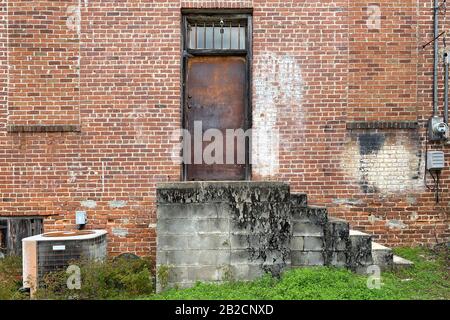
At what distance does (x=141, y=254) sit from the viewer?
679 cm

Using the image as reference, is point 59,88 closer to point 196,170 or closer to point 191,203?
point 196,170

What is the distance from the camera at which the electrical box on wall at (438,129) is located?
680 cm

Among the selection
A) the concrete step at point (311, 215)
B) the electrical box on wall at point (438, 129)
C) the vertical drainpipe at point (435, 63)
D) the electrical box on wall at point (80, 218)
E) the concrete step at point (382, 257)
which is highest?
the vertical drainpipe at point (435, 63)

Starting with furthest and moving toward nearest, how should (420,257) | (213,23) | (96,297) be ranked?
(213,23), (420,257), (96,297)

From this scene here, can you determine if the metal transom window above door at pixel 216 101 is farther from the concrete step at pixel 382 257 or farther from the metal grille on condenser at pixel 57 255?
the concrete step at pixel 382 257

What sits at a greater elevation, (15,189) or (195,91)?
(195,91)

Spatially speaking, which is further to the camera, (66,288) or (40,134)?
(40,134)

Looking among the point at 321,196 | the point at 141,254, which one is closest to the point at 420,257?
the point at 321,196

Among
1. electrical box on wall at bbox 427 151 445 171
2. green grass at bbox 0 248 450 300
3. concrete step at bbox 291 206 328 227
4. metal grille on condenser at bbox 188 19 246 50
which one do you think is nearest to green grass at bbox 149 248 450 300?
green grass at bbox 0 248 450 300

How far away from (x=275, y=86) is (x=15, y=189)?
15.5ft

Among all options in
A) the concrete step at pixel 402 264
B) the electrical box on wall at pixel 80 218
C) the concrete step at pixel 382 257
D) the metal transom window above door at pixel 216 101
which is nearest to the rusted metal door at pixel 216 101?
the metal transom window above door at pixel 216 101

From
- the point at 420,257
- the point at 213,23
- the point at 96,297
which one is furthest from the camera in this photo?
the point at 213,23

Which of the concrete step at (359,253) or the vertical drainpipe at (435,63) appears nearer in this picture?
the concrete step at (359,253)

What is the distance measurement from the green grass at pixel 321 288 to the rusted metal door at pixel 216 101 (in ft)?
7.61
